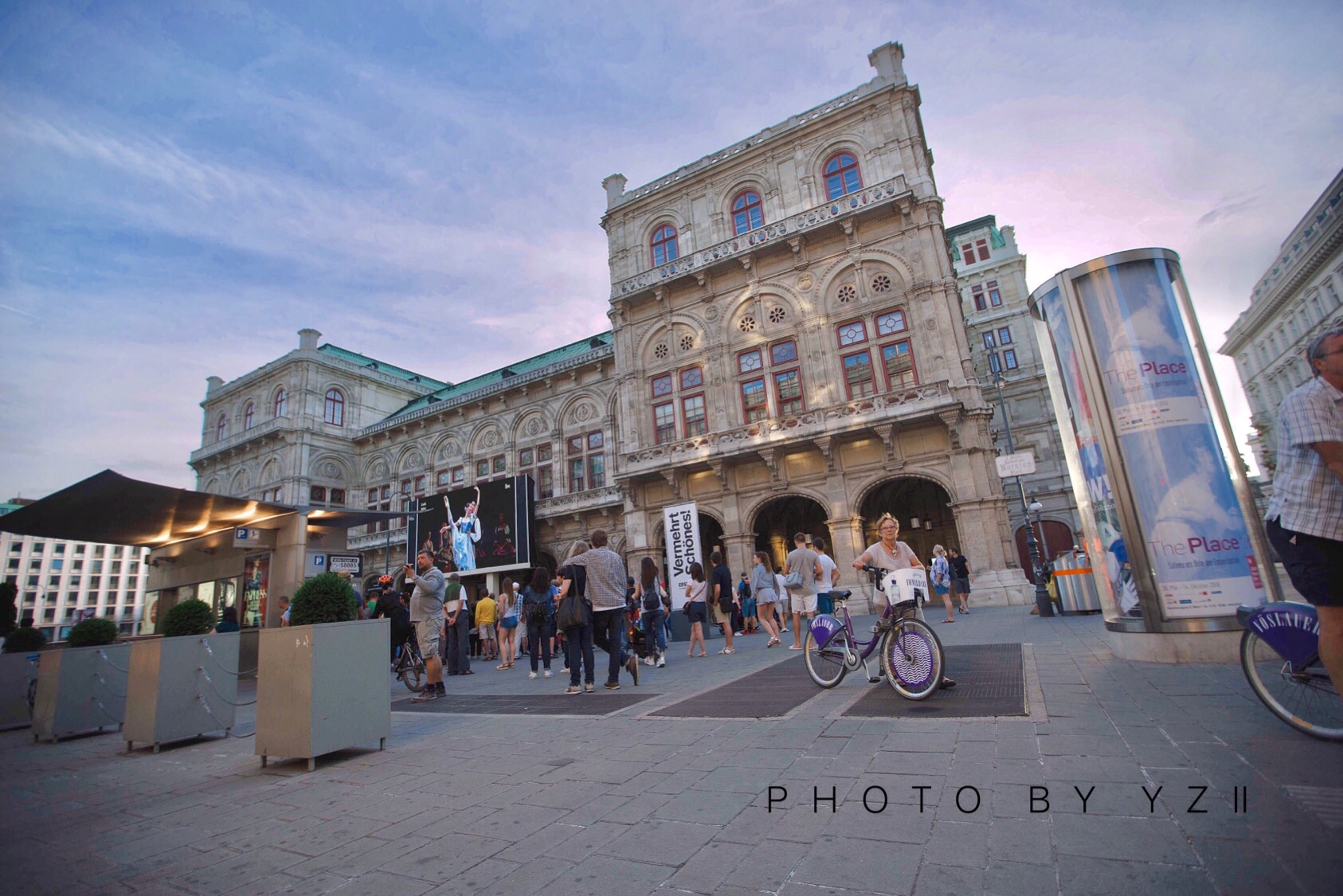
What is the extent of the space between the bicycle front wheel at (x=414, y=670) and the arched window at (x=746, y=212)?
19.5m

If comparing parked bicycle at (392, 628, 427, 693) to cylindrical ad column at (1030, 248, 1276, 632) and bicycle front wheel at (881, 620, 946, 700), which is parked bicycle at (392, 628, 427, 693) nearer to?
bicycle front wheel at (881, 620, 946, 700)

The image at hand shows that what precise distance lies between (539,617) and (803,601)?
4.30 metres

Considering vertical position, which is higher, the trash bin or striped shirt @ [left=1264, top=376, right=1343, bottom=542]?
striped shirt @ [left=1264, top=376, right=1343, bottom=542]

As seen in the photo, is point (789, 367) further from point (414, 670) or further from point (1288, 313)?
point (1288, 313)

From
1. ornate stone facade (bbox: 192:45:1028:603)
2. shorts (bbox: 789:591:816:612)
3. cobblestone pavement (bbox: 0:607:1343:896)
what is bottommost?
cobblestone pavement (bbox: 0:607:1343:896)

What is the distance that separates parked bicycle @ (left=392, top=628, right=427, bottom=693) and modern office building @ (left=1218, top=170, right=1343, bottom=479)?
48.6 m

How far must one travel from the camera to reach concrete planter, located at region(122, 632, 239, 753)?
612 cm

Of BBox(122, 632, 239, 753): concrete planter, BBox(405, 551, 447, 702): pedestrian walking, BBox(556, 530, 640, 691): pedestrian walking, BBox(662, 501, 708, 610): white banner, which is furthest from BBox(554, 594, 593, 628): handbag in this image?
BBox(662, 501, 708, 610): white banner

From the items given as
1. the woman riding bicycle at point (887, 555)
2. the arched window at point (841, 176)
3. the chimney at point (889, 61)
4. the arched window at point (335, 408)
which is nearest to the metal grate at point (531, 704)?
the woman riding bicycle at point (887, 555)

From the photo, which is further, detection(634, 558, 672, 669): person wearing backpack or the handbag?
detection(634, 558, 672, 669): person wearing backpack

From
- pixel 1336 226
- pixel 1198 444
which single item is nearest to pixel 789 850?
pixel 1198 444

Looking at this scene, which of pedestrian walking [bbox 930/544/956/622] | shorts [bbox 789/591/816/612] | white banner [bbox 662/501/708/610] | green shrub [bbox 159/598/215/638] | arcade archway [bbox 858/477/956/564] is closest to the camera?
green shrub [bbox 159/598/215/638]

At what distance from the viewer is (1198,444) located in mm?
5824

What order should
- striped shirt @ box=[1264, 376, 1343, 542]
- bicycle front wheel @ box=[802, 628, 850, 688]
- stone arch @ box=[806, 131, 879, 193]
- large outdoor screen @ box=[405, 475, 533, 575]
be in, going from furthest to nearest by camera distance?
large outdoor screen @ box=[405, 475, 533, 575] → stone arch @ box=[806, 131, 879, 193] → bicycle front wheel @ box=[802, 628, 850, 688] → striped shirt @ box=[1264, 376, 1343, 542]
